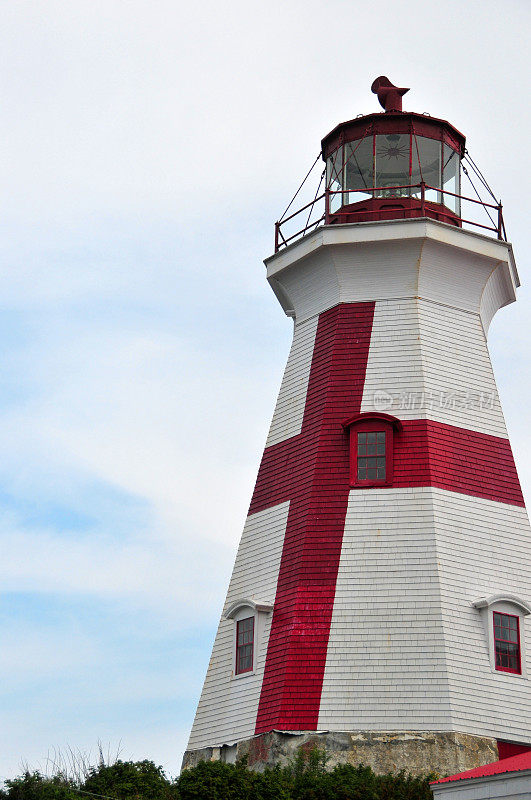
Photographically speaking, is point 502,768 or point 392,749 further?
point 392,749

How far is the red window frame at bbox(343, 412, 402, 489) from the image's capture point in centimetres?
2431

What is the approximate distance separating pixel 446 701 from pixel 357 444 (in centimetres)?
506

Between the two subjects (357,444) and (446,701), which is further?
(357,444)

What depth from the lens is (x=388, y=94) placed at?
28078mm

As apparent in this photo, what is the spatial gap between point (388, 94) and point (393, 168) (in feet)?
5.10

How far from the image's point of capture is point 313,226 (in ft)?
88.8

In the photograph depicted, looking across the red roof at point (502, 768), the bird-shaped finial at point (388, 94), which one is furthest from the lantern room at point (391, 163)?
the red roof at point (502, 768)

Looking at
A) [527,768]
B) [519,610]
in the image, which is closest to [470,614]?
[519,610]

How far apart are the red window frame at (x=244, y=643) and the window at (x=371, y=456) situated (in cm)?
335

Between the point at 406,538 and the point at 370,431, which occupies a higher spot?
the point at 370,431

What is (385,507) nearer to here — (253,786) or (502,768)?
(253,786)

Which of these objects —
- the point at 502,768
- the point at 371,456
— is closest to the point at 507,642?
the point at 371,456

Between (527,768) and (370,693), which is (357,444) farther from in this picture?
(527,768)

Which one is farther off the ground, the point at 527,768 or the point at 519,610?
the point at 519,610
